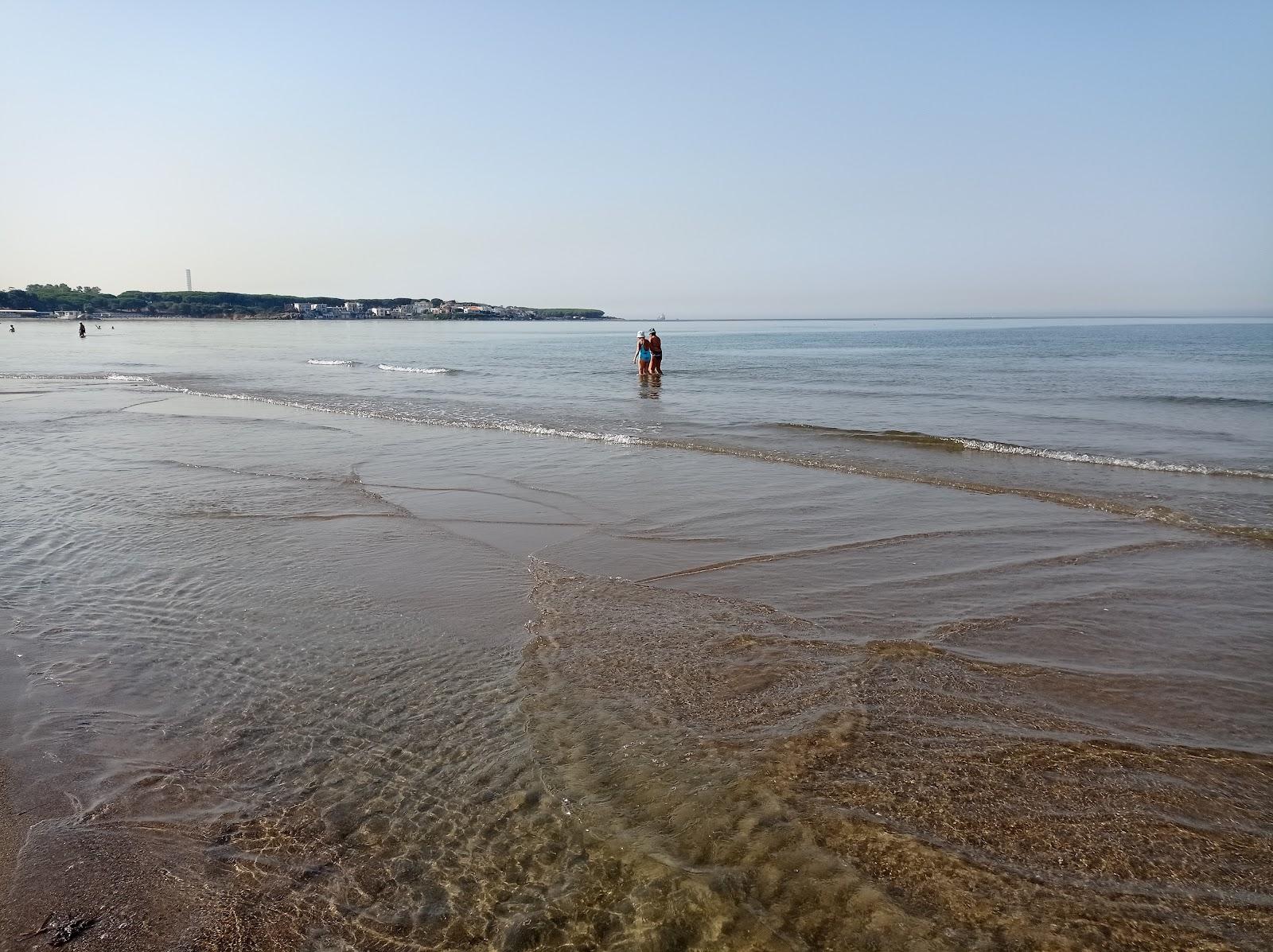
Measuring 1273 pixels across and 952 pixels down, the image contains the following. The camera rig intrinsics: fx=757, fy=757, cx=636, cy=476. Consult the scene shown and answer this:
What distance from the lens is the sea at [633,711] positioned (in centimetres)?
303

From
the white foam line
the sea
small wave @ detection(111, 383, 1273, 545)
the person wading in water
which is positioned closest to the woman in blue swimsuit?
the person wading in water

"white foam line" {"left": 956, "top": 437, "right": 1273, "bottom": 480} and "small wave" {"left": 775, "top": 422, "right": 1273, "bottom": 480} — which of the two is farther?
"small wave" {"left": 775, "top": 422, "right": 1273, "bottom": 480}

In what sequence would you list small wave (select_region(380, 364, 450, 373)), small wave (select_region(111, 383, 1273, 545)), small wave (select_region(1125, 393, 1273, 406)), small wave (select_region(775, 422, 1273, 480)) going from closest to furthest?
1. small wave (select_region(111, 383, 1273, 545))
2. small wave (select_region(775, 422, 1273, 480))
3. small wave (select_region(1125, 393, 1273, 406))
4. small wave (select_region(380, 364, 450, 373))

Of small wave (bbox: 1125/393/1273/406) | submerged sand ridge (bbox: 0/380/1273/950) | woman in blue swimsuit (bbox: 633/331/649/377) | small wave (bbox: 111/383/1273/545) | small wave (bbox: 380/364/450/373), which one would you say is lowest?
submerged sand ridge (bbox: 0/380/1273/950)

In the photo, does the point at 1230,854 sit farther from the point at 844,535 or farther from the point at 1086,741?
the point at 844,535

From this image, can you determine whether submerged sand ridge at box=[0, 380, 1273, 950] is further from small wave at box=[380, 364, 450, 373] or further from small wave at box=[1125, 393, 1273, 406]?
small wave at box=[380, 364, 450, 373]

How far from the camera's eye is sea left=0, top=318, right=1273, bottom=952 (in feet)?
9.95

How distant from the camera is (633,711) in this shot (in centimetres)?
457

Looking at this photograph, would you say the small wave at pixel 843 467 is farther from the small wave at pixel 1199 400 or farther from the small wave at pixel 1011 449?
the small wave at pixel 1199 400

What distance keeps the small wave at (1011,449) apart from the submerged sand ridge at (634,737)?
5.31 meters

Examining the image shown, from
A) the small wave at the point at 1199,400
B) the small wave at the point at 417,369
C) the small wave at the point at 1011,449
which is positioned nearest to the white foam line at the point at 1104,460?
the small wave at the point at 1011,449

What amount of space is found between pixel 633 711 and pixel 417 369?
38.9 meters

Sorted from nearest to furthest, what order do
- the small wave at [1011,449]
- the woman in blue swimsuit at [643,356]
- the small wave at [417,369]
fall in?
the small wave at [1011,449]
the woman in blue swimsuit at [643,356]
the small wave at [417,369]

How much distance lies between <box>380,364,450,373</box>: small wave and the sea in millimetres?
27682
